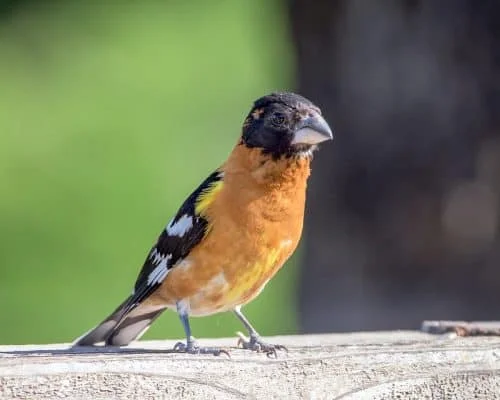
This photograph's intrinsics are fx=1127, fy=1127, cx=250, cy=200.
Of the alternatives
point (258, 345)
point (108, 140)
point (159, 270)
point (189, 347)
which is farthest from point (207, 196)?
point (108, 140)

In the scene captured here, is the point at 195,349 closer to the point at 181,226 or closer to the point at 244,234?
the point at 244,234

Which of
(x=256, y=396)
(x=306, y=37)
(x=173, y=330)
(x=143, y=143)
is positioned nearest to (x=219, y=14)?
(x=143, y=143)

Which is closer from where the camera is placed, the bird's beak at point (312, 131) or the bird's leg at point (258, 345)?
the bird's leg at point (258, 345)

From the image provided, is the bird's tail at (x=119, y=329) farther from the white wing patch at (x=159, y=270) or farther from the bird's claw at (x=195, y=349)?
the bird's claw at (x=195, y=349)

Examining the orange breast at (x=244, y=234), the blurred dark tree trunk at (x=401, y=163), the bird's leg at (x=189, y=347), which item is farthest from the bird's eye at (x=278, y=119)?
the blurred dark tree trunk at (x=401, y=163)

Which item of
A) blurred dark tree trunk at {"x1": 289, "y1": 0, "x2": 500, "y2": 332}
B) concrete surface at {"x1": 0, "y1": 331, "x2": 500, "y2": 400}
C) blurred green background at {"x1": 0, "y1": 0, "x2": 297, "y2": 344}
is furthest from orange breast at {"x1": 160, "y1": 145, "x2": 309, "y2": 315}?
blurred green background at {"x1": 0, "y1": 0, "x2": 297, "y2": 344}

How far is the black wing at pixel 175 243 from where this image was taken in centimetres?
366

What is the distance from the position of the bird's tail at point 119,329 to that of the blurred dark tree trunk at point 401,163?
5.79 ft

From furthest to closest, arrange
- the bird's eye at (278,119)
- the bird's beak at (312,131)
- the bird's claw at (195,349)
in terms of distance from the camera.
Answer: the bird's eye at (278,119) → the bird's beak at (312,131) → the bird's claw at (195,349)

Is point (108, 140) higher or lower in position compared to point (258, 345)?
higher

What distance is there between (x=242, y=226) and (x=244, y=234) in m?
0.03

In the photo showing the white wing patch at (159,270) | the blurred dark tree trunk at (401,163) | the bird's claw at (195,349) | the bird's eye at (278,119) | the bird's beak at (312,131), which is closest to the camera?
the bird's claw at (195,349)

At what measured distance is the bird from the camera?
3.59 metres

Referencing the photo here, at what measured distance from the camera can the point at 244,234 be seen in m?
3.60
